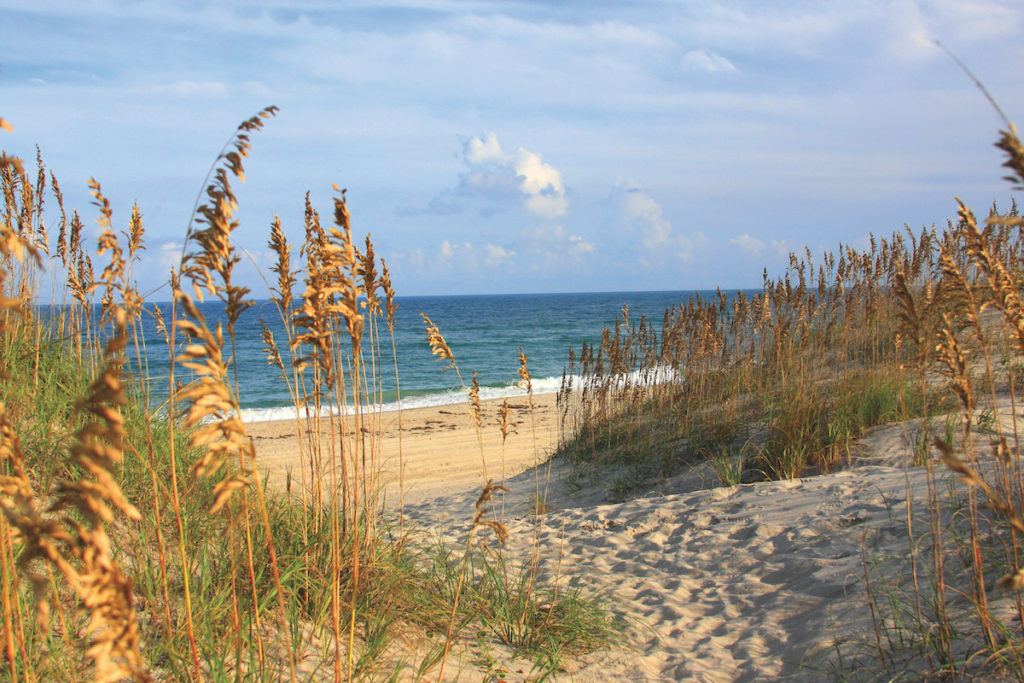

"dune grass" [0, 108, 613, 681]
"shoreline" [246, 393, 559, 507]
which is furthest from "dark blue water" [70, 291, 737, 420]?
"dune grass" [0, 108, 613, 681]

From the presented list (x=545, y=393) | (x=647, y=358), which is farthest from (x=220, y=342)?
(x=545, y=393)

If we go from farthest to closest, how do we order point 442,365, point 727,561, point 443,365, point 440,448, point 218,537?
point 443,365, point 442,365, point 440,448, point 727,561, point 218,537

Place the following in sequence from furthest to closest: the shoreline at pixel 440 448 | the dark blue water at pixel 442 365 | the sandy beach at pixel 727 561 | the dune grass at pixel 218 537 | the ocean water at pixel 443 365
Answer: the dark blue water at pixel 442 365
the ocean water at pixel 443 365
the shoreline at pixel 440 448
the sandy beach at pixel 727 561
the dune grass at pixel 218 537

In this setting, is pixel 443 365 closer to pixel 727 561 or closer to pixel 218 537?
pixel 727 561

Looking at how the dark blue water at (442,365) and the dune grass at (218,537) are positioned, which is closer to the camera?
the dune grass at (218,537)

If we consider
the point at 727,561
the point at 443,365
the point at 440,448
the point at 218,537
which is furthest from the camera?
the point at 443,365

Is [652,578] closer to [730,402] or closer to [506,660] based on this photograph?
[506,660]

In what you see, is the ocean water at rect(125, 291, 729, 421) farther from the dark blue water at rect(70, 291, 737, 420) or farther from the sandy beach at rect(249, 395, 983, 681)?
the sandy beach at rect(249, 395, 983, 681)

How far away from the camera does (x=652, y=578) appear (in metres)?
5.12

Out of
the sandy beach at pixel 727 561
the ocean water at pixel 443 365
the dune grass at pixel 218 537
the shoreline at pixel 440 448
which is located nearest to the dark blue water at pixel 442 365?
the ocean water at pixel 443 365

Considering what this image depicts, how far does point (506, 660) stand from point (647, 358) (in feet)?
20.6

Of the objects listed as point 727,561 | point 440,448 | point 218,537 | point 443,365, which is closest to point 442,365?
point 443,365

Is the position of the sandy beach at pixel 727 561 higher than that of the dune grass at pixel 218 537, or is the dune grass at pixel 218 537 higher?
the dune grass at pixel 218 537

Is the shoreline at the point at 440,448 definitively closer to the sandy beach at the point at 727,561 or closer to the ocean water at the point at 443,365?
the ocean water at the point at 443,365
